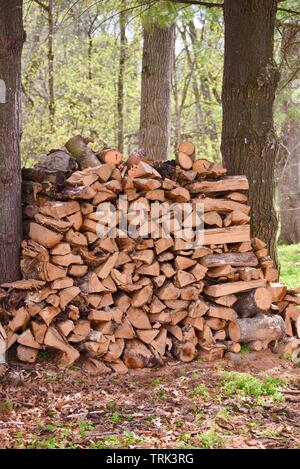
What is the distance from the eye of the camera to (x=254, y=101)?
580 cm

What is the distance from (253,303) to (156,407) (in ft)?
5.21

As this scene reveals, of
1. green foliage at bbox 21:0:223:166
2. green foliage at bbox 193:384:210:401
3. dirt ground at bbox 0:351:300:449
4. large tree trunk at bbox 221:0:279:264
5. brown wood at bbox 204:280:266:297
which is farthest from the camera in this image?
green foliage at bbox 21:0:223:166

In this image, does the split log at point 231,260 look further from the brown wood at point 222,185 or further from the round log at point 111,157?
the round log at point 111,157

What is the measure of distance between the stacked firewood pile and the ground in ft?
0.76

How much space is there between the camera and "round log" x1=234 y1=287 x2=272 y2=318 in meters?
5.45

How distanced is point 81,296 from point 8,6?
2341mm

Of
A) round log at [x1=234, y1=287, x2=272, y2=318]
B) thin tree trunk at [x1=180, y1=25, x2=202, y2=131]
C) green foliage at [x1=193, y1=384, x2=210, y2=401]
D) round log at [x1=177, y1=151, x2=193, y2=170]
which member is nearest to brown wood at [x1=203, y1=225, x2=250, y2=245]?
round log at [x1=234, y1=287, x2=272, y2=318]

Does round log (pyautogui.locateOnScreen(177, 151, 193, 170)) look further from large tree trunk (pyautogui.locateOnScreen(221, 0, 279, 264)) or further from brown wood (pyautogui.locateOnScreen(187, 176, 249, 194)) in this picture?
large tree trunk (pyautogui.locateOnScreen(221, 0, 279, 264))

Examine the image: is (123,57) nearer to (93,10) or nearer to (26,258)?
(93,10)

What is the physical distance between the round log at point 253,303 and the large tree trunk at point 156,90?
Result: 3608 millimetres

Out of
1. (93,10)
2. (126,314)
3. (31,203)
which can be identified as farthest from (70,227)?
(93,10)

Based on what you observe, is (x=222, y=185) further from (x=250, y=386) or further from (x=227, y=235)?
(x=250, y=386)

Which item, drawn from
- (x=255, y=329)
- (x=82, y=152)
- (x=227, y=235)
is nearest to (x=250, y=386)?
(x=255, y=329)

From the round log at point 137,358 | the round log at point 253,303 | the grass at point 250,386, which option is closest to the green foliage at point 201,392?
the grass at point 250,386
